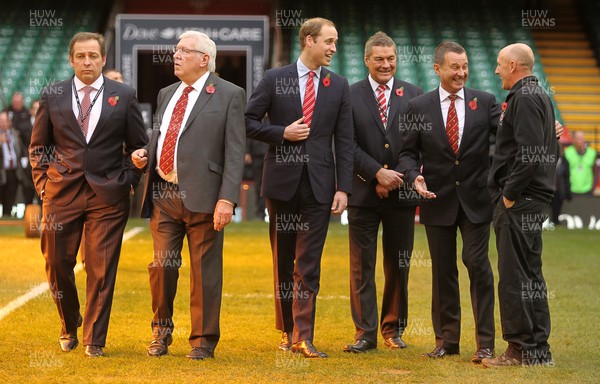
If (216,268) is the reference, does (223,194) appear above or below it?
above

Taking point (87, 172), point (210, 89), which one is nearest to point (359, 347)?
point (210, 89)

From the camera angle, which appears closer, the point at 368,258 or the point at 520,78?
the point at 520,78

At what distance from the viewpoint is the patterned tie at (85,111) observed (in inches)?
291

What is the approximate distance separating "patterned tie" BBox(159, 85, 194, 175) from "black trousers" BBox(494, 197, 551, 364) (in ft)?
6.64

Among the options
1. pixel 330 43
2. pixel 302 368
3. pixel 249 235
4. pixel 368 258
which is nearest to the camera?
pixel 302 368

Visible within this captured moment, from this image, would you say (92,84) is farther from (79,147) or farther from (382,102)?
(382,102)

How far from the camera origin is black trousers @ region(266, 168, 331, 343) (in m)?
7.47

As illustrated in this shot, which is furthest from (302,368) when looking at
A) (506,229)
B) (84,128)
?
(84,128)

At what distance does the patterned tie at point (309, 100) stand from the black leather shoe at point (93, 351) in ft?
6.39

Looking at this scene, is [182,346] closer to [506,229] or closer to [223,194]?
[223,194]

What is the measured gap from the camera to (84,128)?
24.3 ft

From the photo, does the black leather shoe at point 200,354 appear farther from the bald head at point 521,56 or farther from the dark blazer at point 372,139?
the bald head at point 521,56

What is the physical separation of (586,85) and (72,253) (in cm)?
2339

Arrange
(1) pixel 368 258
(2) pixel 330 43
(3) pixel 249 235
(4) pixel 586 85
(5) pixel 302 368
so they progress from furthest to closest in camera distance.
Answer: (4) pixel 586 85, (3) pixel 249 235, (1) pixel 368 258, (2) pixel 330 43, (5) pixel 302 368
